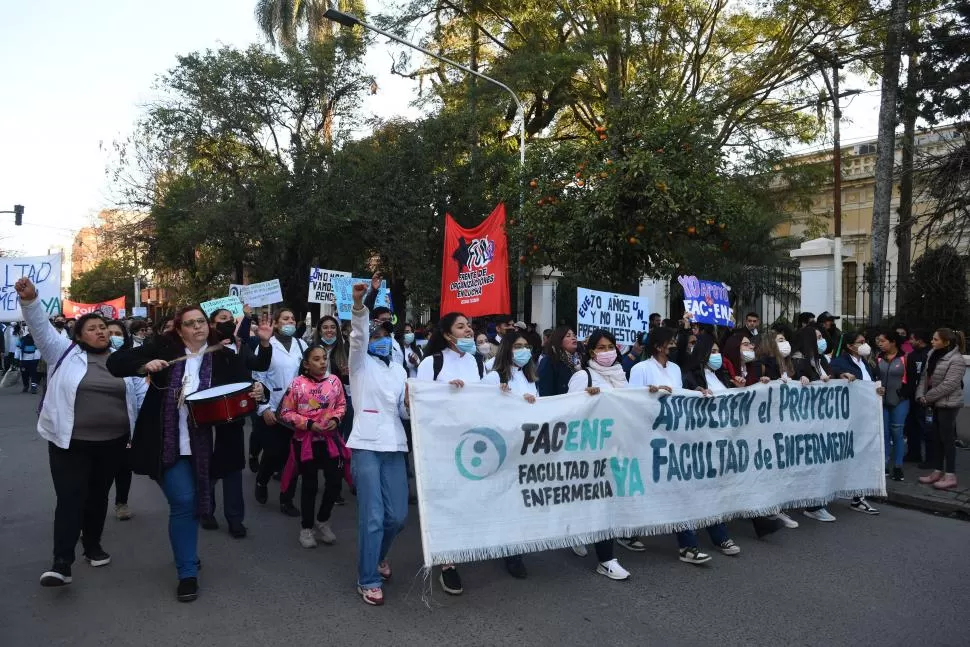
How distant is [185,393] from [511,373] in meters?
2.06

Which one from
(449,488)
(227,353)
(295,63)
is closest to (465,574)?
(449,488)

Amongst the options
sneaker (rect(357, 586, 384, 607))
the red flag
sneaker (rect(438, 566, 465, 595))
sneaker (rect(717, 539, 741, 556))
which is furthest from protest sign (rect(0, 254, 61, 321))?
sneaker (rect(717, 539, 741, 556))

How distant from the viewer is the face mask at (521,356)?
544 centimetres

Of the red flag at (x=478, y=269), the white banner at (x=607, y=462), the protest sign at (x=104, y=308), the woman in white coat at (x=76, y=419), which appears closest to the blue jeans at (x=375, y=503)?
the white banner at (x=607, y=462)

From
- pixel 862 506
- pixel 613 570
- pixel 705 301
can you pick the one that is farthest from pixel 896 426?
pixel 613 570

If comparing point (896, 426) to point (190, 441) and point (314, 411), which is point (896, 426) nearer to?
point (314, 411)

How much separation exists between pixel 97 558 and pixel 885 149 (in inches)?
528

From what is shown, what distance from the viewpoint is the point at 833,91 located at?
2048 cm

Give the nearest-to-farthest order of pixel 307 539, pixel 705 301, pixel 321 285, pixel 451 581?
pixel 451 581 → pixel 307 539 → pixel 705 301 → pixel 321 285

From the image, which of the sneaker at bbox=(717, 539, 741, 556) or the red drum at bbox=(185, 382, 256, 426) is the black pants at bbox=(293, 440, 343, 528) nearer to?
the red drum at bbox=(185, 382, 256, 426)

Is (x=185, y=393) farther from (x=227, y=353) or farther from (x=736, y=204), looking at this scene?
(x=736, y=204)

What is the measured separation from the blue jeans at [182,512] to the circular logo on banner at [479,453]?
1.59 m

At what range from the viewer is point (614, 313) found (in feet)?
32.8

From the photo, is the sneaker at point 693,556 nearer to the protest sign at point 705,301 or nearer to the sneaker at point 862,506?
the sneaker at point 862,506
